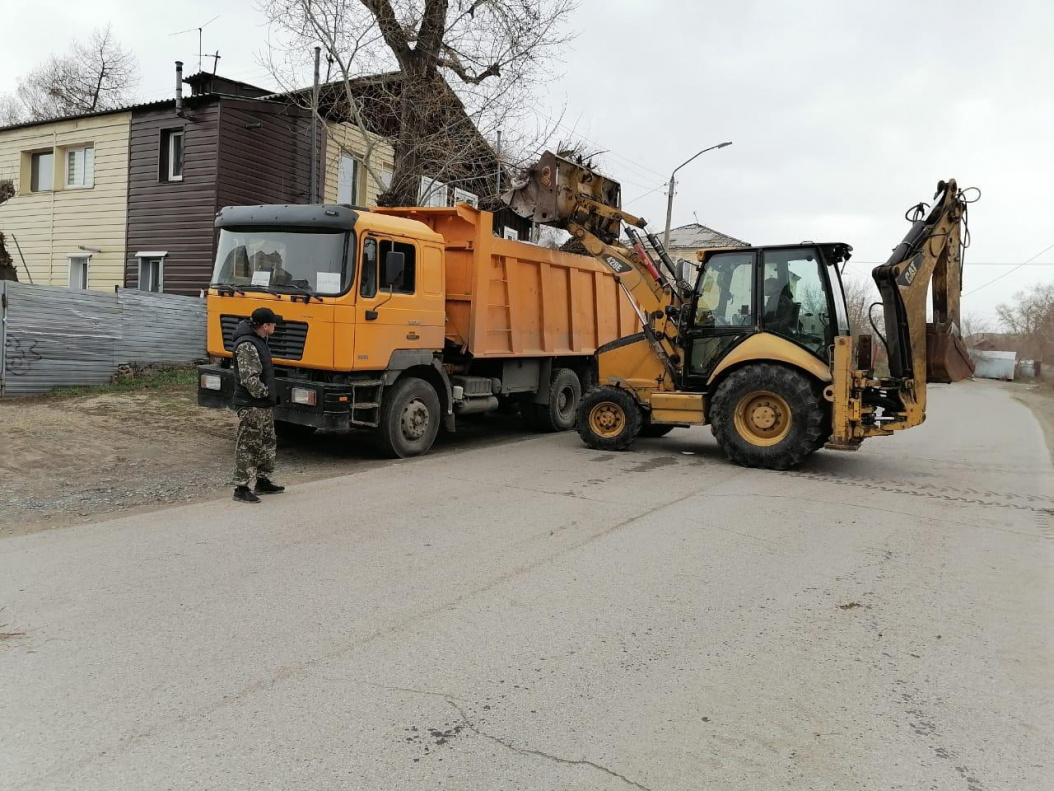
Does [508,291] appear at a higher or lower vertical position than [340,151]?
lower

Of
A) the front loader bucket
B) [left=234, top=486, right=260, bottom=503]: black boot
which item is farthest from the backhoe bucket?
[left=234, top=486, right=260, bottom=503]: black boot

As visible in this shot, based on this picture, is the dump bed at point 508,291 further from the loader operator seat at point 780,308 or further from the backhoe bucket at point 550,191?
the loader operator seat at point 780,308

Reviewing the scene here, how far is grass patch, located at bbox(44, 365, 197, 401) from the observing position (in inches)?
489

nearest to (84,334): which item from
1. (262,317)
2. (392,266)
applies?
(392,266)

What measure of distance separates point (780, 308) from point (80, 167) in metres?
18.7

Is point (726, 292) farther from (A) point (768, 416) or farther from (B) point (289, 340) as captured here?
(B) point (289, 340)

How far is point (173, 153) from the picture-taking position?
60.6 feet

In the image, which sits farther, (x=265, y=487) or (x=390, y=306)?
(x=390, y=306)

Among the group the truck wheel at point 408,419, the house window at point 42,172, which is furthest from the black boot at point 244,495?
the house window at point 42,172

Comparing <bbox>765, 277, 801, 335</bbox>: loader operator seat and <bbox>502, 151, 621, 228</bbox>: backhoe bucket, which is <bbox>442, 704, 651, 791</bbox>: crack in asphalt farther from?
<bbox>502, 151, 621, 228</bbox>: backhoe bucket

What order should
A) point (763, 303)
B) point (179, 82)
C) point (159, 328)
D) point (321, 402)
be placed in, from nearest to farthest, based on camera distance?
point (321, 402) < point (763, 303) < point (159, 328) < point (179, 82)

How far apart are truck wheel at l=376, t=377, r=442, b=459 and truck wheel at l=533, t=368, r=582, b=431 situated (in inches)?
125

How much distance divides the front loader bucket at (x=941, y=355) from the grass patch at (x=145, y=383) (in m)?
11.5

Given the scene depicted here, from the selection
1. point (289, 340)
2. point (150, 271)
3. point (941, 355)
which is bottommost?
point (289, 340)
